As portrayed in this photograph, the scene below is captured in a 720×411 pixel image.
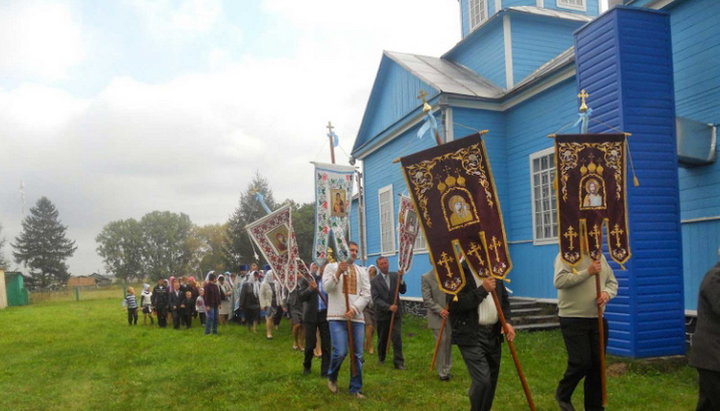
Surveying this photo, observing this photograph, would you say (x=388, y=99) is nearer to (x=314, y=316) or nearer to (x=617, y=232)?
(x=314, y=316)

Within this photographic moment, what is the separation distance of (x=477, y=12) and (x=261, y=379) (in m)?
13.8

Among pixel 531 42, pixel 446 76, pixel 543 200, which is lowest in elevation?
pixel 543 200

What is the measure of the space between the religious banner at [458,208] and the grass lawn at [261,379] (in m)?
2.49

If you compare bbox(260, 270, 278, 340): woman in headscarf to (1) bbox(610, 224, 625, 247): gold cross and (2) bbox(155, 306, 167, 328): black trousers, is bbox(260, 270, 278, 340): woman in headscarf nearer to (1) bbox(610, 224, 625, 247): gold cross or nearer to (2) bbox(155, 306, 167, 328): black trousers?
(2) bbox(155, 306, 167, 328): black trousers

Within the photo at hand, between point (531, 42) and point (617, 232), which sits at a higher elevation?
point (531, 42)

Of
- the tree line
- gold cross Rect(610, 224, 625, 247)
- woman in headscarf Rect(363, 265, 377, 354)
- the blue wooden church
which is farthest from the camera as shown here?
the tree line

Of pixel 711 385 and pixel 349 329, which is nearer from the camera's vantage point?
pixel 711 385

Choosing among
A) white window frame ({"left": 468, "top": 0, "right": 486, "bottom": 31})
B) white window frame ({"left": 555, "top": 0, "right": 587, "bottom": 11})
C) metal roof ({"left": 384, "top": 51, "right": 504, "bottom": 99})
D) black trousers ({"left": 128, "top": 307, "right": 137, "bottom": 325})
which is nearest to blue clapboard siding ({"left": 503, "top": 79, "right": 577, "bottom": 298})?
metal roof ({"left": 384, "top": 51, "right": 504, "bottom": 99})

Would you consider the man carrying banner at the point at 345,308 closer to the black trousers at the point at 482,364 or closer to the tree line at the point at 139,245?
the black trousers at the point at 482,364

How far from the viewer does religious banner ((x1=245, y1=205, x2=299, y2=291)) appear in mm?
9492

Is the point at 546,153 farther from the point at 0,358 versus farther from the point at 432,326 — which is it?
the point at 0,358

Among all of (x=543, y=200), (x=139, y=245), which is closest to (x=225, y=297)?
(x=543, y=200)

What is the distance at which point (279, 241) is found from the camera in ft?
32.0

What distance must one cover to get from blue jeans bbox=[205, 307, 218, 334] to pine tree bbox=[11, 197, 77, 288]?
65016mm
